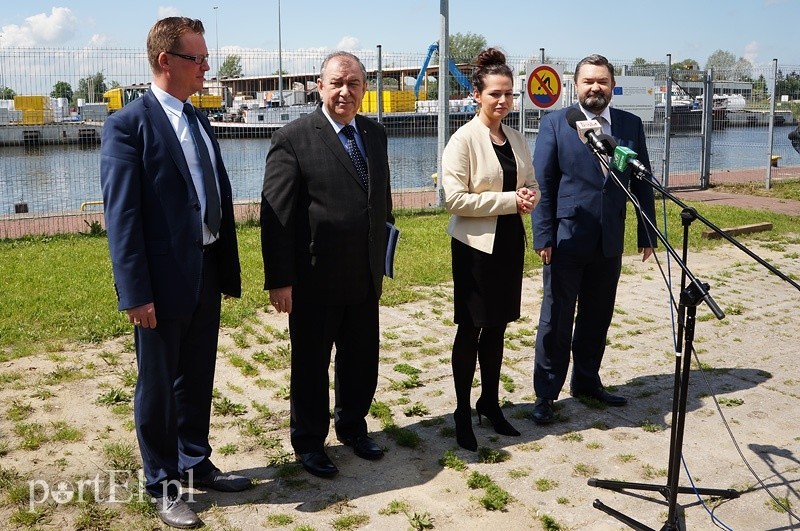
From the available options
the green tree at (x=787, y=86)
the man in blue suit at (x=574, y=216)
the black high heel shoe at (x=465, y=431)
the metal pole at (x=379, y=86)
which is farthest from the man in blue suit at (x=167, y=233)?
the green tree at (x=787, y=86)

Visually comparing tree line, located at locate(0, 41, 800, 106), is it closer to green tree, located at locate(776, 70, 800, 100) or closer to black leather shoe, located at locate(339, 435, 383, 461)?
green tree, located at locate(776, 70, 800, 100)

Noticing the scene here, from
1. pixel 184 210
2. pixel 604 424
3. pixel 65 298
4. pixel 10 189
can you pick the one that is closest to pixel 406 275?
pixel 65 298

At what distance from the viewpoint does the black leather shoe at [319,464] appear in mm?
4414

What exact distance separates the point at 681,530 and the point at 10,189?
12.8 m

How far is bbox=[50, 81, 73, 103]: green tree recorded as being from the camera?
1258 cm

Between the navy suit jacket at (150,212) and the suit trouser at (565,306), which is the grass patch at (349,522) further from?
the suit trouser at (565,306)

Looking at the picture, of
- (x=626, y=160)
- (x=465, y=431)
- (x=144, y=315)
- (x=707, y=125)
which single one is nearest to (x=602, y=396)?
(x=465, y=431)

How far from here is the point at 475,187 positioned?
4750 mm

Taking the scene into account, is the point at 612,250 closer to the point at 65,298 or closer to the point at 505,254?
the point at 505,254

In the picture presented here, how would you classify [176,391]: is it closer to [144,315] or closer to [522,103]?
[144,315]

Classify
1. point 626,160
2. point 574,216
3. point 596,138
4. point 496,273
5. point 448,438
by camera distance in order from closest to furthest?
Result: point 626,160
point 596,138
point 496,273
point 448,438
point 574,216

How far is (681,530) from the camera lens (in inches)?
153

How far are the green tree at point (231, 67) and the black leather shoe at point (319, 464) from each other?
29.0 ft

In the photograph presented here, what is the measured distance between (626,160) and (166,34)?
219cm
